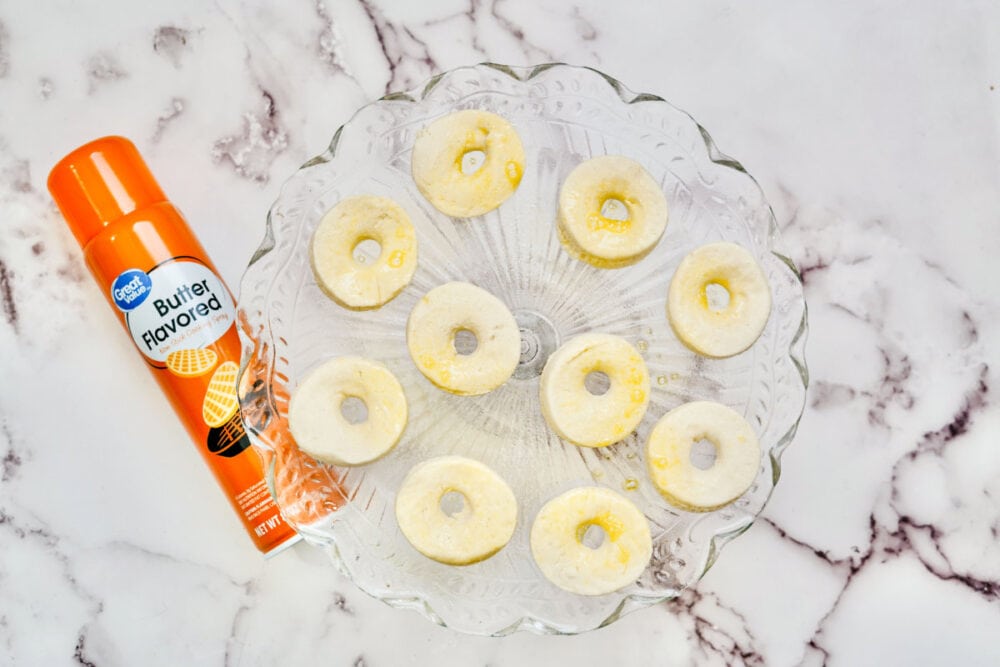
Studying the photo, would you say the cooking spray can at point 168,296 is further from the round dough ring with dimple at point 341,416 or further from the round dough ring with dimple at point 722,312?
the round dough ring with dimple at point 722,312

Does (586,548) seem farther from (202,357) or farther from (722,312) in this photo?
(202,357)

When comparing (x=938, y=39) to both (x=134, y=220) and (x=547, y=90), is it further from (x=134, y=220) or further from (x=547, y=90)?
(x=134, y=220)

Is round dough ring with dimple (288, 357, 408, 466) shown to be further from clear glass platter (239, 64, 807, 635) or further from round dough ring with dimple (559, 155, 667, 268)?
round dough ring with dimple (559, 155, 667, 268)

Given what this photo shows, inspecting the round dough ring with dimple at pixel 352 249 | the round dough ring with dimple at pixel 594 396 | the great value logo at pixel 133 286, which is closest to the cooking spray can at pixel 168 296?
the great value logo at pixel 133 286

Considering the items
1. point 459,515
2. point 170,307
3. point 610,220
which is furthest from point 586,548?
point 170,307

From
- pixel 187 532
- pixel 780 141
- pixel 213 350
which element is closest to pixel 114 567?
pixel 187 532

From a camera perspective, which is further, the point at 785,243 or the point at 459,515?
the point at 785,243

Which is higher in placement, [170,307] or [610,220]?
[170,307]
